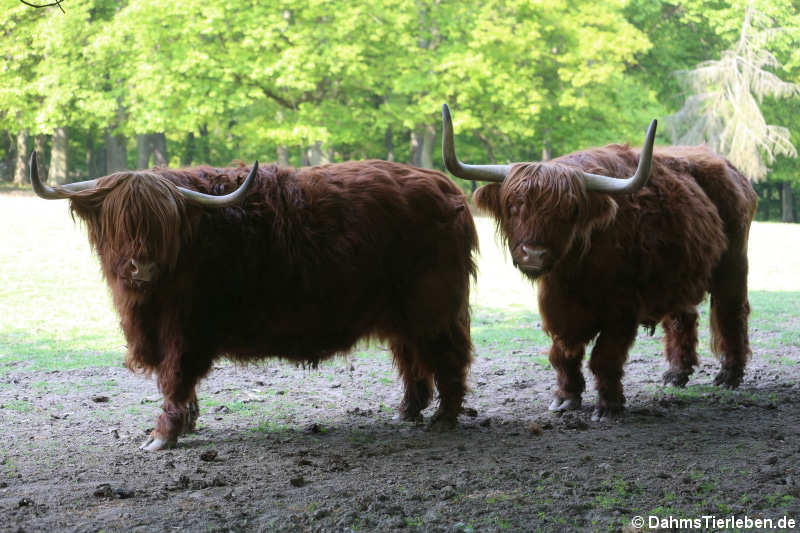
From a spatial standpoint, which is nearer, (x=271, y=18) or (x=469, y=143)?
(x=271, y=18)

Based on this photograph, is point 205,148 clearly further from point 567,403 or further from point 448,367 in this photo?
point 448,367

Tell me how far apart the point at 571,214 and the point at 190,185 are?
2.26 m

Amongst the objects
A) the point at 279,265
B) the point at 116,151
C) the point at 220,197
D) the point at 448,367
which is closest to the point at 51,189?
the point at 220,197

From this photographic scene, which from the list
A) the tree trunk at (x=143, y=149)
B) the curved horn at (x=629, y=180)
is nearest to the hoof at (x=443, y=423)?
the curved horn at (x=629, y=180)

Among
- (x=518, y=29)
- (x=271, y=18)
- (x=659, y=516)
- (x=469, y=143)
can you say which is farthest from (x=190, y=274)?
(x=469, y=143)

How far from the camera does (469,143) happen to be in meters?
32.6

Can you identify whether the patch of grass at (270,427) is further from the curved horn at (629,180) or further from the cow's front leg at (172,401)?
the curved horn at (629,180)

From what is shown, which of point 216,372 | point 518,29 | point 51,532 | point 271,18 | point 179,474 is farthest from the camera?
point 518,29

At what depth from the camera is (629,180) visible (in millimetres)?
5344

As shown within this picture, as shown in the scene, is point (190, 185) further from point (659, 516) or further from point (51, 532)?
point (659, 516)

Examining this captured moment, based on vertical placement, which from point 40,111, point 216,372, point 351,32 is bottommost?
point 216,372

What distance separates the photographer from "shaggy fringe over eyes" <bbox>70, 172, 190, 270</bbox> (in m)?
4.79

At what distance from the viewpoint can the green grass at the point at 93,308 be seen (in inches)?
345

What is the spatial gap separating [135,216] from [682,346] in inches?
173
